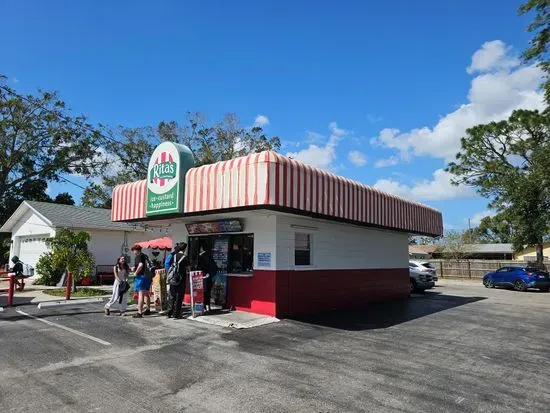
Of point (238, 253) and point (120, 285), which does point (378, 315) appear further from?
point (120, 285)

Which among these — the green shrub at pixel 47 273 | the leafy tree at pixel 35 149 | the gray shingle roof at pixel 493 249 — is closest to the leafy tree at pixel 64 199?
the leafy tree at pixel 35 149

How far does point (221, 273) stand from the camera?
1256cm

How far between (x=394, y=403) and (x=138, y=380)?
344 cm

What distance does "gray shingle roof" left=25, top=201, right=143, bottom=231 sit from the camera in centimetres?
2424

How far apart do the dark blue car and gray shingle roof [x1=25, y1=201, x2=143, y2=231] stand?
74.3 ft

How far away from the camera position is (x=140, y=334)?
355 inches

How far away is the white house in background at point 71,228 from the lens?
24.9 metres

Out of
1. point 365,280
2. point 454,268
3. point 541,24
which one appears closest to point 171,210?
point 365,280

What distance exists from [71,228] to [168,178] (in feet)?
48.3

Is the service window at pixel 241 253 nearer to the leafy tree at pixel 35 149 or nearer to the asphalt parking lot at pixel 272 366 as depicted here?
the asphalt parking lot at pixel 272 366

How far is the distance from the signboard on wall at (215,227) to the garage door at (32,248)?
15918 mm

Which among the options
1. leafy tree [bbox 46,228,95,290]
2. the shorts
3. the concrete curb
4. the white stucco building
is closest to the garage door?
leafy tree [bbox 46,228,95,290]

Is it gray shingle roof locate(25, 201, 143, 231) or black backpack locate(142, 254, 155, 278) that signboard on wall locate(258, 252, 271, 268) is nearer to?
black backpack locate(142, 254, 155, 278)

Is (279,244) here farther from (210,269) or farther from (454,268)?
(454,268)
